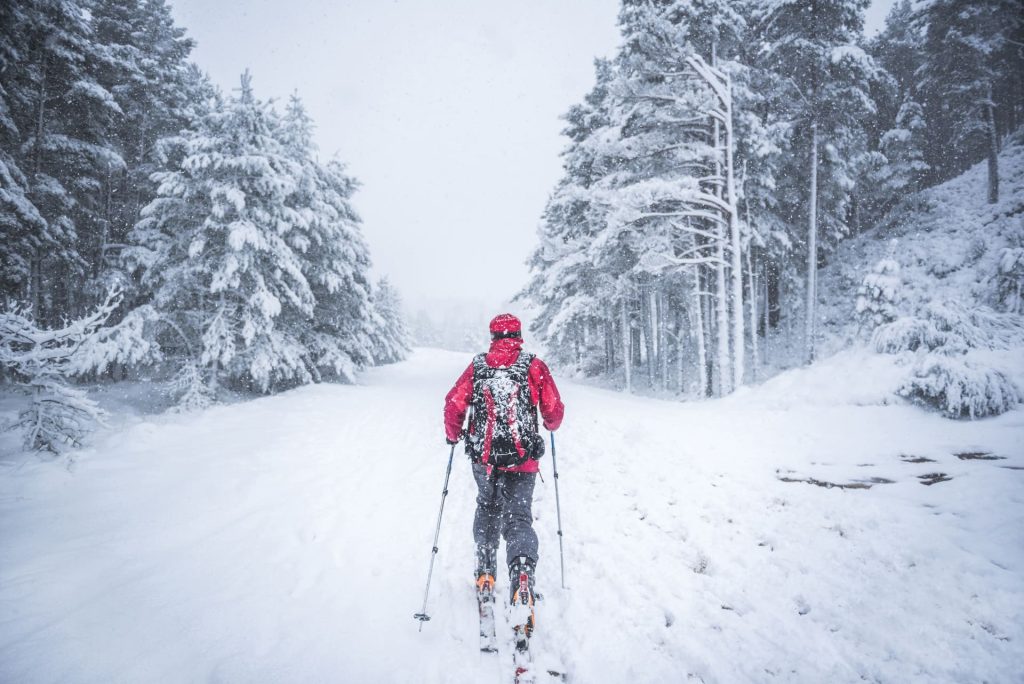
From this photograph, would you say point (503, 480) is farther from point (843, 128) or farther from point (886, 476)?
point (843, 128)

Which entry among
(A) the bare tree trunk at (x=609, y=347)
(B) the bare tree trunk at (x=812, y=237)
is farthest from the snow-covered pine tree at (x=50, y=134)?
(B) the bare tree trunk at (x=812, y=237)

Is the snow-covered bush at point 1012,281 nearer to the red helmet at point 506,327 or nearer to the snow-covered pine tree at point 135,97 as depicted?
the red helmet at point 506,327

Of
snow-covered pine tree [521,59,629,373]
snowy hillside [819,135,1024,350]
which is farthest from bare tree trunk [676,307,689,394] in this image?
snowy hillside [819,135,1024,350]

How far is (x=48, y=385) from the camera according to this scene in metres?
6.51

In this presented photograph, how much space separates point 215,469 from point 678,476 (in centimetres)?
790

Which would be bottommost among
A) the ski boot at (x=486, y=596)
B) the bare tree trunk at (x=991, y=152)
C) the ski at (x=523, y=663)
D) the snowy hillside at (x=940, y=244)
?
the ski at (x=523, y=663)

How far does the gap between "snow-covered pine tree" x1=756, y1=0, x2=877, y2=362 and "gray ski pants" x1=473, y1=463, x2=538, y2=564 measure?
19.2 m

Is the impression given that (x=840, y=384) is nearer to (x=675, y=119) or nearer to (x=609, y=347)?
(x=675, y=119)

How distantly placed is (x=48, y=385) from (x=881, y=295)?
2178 cm

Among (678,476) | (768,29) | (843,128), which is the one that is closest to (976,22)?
(843,128)

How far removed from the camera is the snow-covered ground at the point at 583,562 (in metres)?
3.01

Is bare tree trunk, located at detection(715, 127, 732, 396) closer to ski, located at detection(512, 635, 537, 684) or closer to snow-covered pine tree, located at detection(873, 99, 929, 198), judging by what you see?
ski, located at detection(512, 635, 537, 684)

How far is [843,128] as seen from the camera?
17.7m

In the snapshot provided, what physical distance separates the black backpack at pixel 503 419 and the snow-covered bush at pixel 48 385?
20.9 ft
